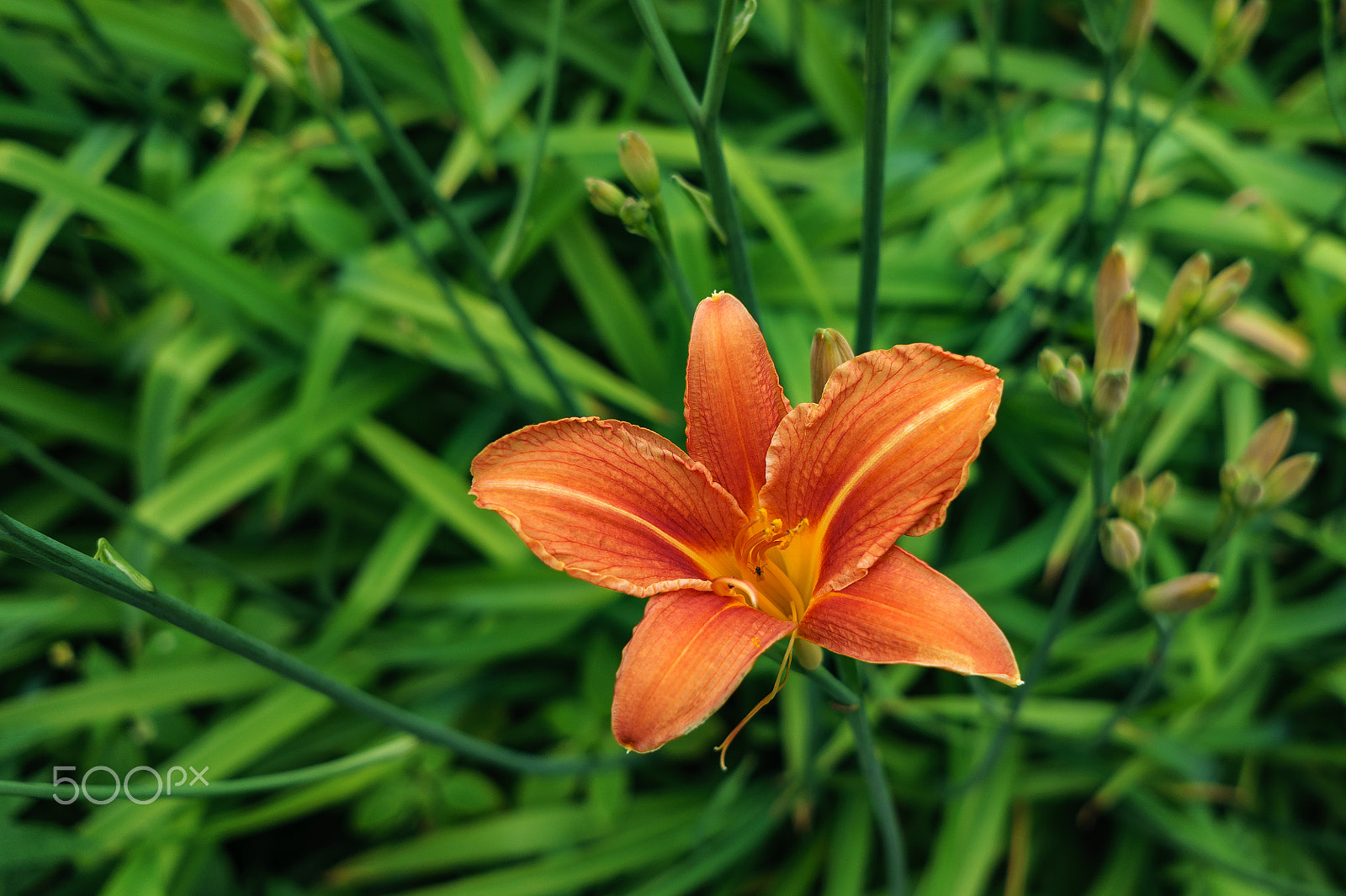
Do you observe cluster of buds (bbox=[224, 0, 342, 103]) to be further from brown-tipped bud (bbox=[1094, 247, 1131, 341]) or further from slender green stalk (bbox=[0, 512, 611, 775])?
brown-tipped bud (bbox=[1094, 247, 1131, 341])

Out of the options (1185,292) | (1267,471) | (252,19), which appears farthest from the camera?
(252,19)

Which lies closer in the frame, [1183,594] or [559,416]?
[1183,594]

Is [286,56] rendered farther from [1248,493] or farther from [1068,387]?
[1248,493]

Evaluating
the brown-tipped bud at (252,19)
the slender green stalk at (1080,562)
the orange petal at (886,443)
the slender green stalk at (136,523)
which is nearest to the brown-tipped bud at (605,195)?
the orange petal at (886,443)

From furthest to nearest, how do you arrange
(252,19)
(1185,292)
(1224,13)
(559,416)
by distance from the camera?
(559,416), (252,19), (1224,13), (1185,292)

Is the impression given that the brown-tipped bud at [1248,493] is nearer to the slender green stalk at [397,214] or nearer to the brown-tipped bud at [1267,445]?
the brown-tipped bud at [1267,445]

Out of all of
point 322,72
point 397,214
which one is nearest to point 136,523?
point 397,214
